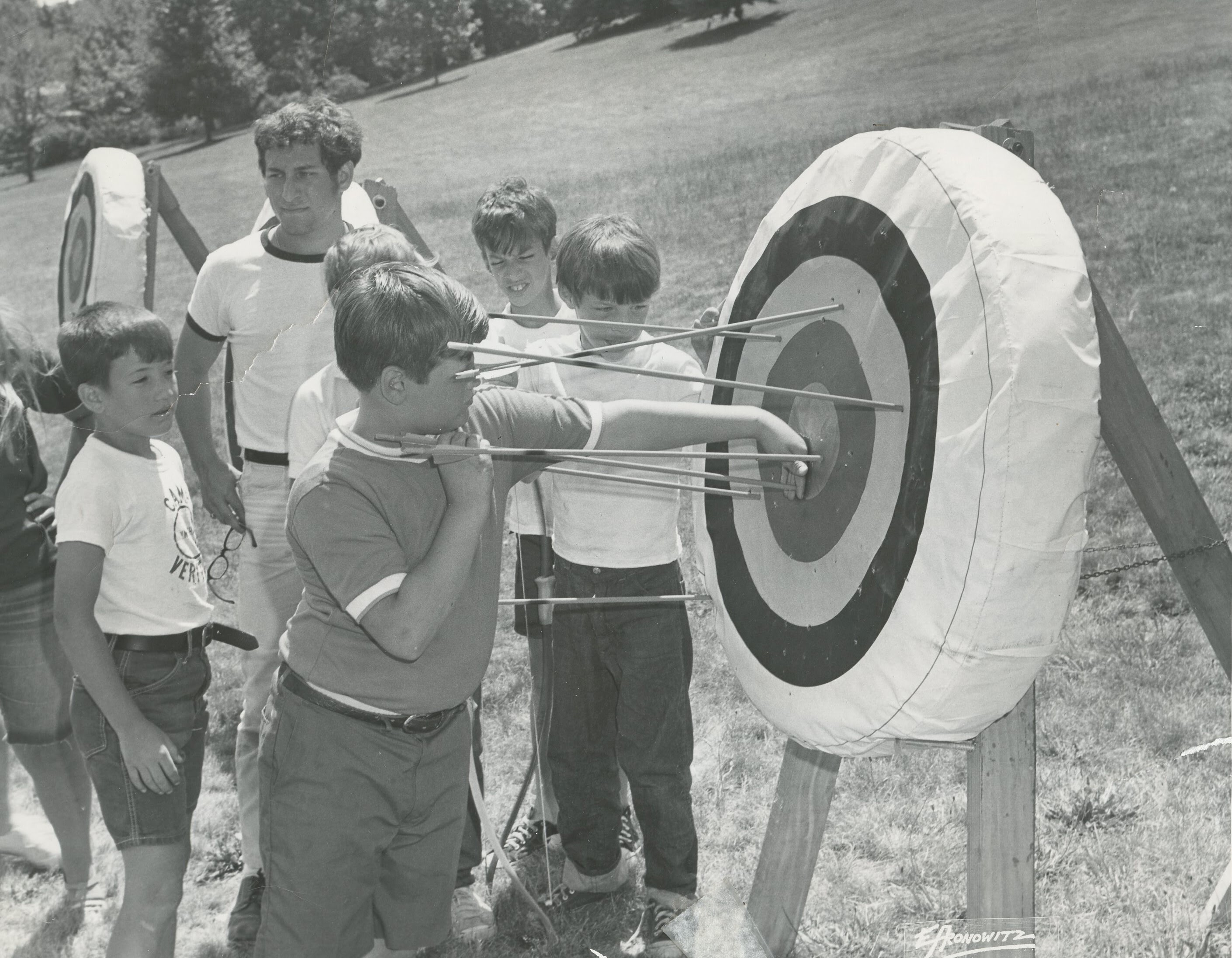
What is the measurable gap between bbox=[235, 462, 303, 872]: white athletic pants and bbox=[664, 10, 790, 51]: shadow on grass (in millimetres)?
1284

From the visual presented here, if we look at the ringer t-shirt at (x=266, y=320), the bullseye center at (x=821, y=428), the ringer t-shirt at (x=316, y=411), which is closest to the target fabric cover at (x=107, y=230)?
the ringer t-shirt at (x=266, y=320)

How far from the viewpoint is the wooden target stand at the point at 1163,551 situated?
6.19 feet

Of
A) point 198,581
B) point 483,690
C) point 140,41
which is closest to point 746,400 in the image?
point 198,581

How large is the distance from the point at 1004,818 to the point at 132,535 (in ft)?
5.45

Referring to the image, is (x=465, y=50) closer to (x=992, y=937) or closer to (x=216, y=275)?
(x=216, y=275)

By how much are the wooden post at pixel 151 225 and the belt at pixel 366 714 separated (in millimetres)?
1419

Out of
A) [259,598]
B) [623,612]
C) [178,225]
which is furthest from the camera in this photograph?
[178,225]

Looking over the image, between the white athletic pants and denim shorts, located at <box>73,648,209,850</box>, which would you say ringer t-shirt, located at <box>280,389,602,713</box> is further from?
the white athletic pants

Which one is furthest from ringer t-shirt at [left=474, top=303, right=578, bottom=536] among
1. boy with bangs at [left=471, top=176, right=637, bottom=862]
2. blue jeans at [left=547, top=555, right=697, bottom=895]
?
blue jeans at [left=547, top=555, right=697, bottom=895]

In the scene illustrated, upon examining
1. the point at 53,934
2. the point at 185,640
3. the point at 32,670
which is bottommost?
the point at 53,934

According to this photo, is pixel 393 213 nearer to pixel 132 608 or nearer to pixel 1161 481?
pixel 132 608

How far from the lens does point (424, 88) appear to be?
2.27 meters

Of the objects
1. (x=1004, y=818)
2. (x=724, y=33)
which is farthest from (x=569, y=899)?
(x=724, y=33)

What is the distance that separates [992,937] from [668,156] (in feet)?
5.30
